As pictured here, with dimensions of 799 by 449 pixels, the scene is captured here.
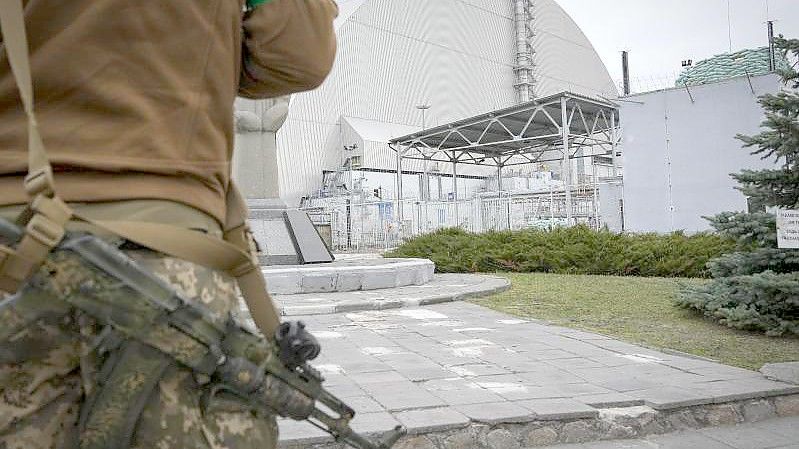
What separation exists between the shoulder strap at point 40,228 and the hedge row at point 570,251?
36.4 ft

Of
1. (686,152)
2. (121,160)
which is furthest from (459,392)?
(686,152)

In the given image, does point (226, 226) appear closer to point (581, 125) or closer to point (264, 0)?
point (264, 0)

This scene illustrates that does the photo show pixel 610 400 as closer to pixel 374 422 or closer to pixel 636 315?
pixel 374 422

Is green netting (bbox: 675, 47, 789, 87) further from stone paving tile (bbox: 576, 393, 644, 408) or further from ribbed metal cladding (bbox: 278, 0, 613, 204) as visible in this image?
ribbed metal cladding (bbox: 278, 0, 613, 204)

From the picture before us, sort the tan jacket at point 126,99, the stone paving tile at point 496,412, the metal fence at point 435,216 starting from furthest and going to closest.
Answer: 1. the metal fence at point 435,216
2. the stone paving tile at point 496,412
3. the tan jacket at point 126,99

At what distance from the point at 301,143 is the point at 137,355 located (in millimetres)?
29663

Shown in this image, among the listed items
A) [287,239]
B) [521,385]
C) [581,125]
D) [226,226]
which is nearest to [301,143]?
[581,125]

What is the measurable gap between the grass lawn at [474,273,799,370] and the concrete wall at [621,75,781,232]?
526 centimetres

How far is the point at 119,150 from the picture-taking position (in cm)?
114

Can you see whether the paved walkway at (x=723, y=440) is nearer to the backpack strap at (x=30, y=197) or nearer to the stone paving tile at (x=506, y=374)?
the stone paving tile at (x=506, y=374)

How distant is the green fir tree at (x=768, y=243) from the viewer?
5941 mm

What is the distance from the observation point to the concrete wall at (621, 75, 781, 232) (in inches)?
583

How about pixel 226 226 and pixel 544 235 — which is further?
pixel 544 235

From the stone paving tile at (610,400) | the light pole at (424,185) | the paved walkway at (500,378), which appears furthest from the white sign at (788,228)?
the light pole at (424,185)
